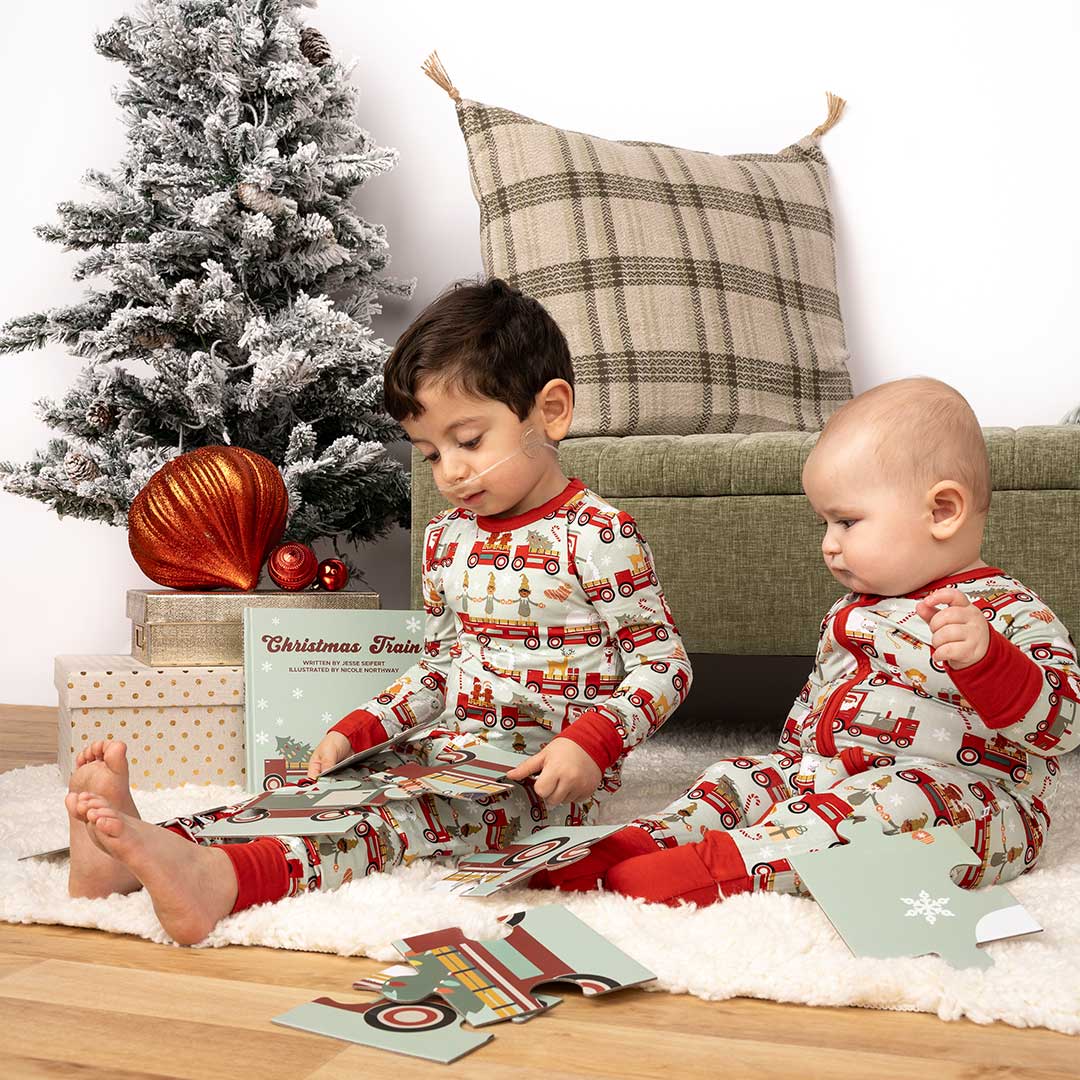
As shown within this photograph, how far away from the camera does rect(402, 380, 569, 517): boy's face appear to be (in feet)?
3.81

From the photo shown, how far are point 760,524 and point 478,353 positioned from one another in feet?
1.69

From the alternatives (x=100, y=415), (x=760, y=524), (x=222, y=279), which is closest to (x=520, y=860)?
(x=760, y=524)

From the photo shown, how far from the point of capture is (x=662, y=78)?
2.40 meters

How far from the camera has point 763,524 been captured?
1.51 meters

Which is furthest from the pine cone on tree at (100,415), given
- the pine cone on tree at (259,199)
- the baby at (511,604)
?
the baby at (511,604)

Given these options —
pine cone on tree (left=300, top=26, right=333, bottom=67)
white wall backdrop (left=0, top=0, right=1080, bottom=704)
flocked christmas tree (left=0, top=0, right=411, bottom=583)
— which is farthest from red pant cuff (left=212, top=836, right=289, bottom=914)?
pine cone on tree (left=300, top=26, right=333, bottom=67)

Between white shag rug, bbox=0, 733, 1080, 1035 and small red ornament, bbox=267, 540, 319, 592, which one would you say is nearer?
white shag rug, bbox=0, 733, 1080, 1035

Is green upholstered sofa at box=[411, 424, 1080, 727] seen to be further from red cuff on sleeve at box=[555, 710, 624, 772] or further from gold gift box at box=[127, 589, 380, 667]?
red cuff on sleeve at box=[555, 710, 624, 772]

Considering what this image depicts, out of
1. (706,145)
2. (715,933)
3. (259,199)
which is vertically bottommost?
(715,933)

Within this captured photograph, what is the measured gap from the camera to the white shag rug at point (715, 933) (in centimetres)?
74

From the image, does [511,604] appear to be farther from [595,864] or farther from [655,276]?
[655,276]

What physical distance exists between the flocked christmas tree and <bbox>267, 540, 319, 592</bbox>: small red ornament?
0.39 meters

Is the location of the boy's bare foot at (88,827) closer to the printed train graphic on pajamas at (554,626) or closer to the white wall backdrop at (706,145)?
the printed train graphic on pajamas at (554,626)

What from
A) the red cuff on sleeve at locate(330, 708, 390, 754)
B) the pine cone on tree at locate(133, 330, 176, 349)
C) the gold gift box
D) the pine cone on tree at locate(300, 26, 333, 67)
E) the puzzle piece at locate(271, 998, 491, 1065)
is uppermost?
the pine cone on tree at locate(300, 26, 333, 67)
